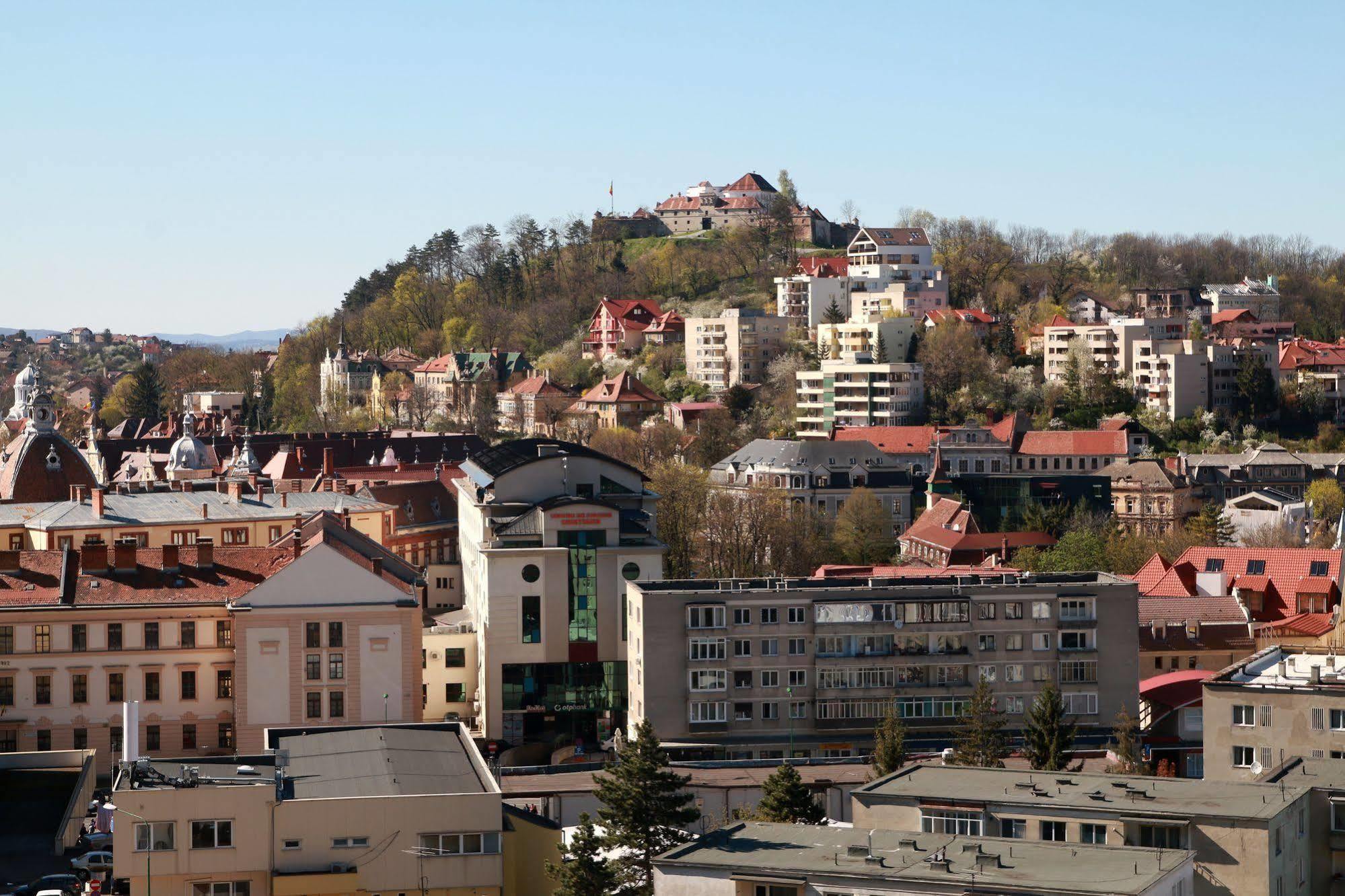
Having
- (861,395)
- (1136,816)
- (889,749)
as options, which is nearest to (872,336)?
(861,395)

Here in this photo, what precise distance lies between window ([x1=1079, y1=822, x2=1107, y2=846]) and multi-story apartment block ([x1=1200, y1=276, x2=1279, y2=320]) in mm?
104551


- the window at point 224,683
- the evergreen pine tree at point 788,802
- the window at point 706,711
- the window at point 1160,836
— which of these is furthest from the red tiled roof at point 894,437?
the window at point 1160,836

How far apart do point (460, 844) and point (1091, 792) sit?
9739 millimetres

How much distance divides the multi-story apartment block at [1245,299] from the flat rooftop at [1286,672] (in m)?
92.0

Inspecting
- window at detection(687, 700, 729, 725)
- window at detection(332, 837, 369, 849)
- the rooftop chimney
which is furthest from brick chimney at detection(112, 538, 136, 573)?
window at detection(332, 837, 369, 849)

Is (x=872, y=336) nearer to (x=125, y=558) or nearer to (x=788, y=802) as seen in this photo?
(x=125, y=558)

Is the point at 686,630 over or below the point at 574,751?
over

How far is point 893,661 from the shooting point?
49.5 m

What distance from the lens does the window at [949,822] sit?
31.5m

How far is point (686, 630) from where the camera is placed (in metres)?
49.0

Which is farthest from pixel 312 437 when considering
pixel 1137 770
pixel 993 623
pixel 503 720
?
pixel 1137 770

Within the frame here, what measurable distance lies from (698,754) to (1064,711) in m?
8.44

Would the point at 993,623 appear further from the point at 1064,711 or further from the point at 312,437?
the point at 312,437

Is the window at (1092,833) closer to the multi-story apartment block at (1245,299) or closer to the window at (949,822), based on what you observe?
the window at (949,822)
